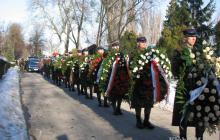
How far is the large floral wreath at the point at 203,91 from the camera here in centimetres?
681

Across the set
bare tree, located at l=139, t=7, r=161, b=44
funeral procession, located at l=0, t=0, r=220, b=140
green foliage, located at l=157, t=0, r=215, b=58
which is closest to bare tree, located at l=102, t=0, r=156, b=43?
green foliage, located at l=157, t=0, r=215, b=58

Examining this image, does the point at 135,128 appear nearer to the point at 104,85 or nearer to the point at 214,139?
the point at 214,139

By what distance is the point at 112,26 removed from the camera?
46.9m

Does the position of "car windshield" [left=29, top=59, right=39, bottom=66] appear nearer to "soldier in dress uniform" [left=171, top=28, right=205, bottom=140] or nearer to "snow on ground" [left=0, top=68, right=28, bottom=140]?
"snow on ground" [left=0, top=68, right=28, bottom=140]

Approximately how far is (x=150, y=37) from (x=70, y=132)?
168 ft

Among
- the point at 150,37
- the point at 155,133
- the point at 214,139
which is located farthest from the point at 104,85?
the point at 150,37

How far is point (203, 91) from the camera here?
22.4 ft

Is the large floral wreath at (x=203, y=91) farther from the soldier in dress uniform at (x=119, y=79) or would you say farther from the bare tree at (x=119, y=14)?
the bare tree at (x=119, y=14)

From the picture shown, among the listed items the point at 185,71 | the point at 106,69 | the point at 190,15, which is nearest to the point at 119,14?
the point at 190,15

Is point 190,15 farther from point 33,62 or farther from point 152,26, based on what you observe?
point 33,62

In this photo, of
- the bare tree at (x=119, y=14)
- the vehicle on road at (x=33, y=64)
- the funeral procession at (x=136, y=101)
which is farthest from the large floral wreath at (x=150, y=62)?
the vehicle on road at (x=33, y=64)

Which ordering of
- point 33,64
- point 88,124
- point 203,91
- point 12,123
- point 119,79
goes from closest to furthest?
point 203,91, point 12,123, point 88,124, point 119,79, point 33,64

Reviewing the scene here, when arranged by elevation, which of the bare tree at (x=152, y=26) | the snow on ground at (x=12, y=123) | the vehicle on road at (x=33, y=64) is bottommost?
the snow on ground at (x=12, y=123)

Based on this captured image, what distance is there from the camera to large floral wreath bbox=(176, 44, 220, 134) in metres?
6.81
